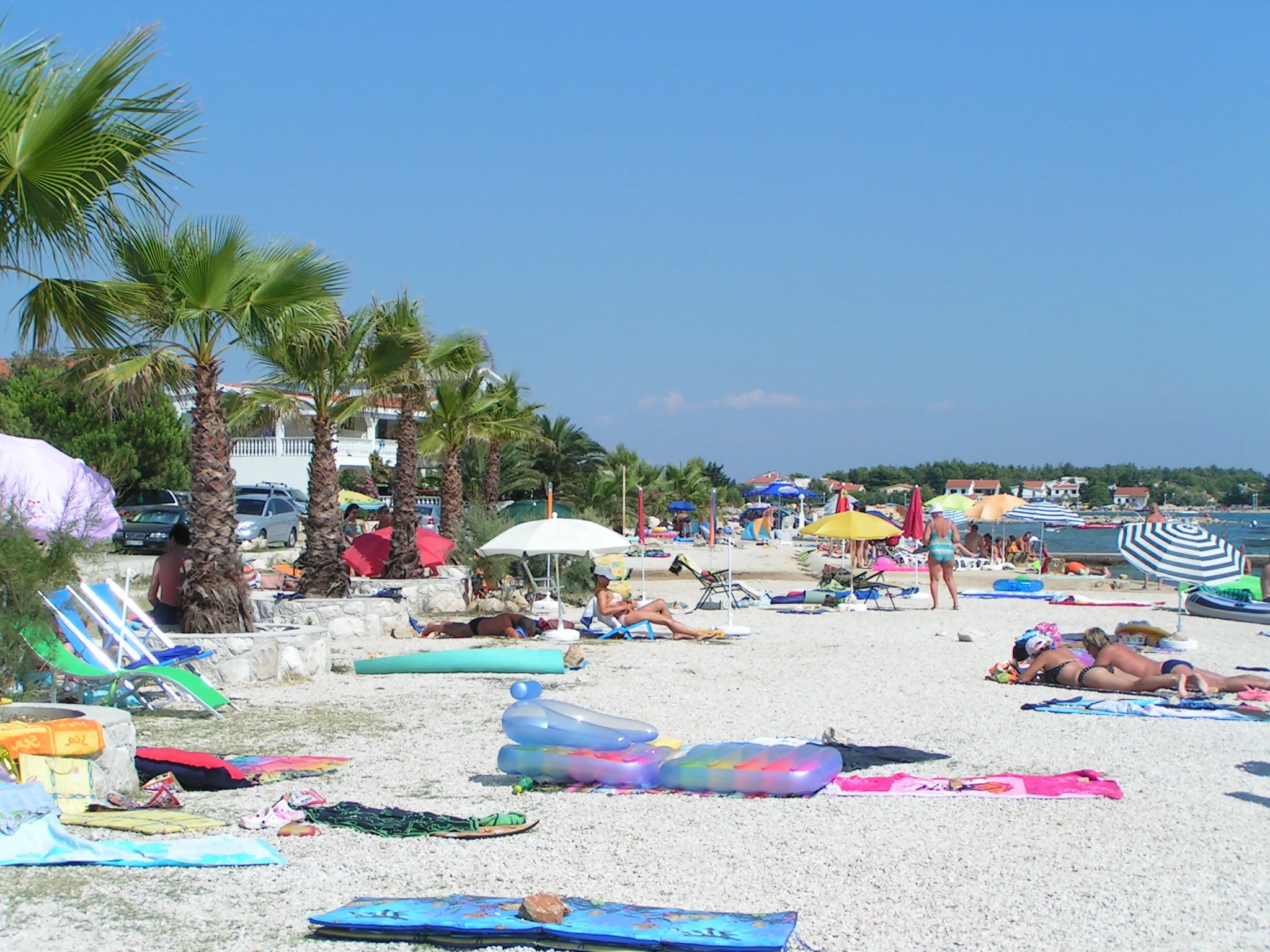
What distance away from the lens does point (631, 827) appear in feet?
18.4

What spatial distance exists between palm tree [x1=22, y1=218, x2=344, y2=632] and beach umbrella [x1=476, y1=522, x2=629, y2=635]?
331cm

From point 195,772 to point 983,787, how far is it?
4210 millimetres

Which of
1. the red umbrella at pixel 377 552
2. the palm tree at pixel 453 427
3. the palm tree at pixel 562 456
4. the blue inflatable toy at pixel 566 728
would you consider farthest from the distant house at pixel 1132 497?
the blue inflatable toy at pixel 566 728

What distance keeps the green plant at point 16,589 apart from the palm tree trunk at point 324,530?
6.60 m

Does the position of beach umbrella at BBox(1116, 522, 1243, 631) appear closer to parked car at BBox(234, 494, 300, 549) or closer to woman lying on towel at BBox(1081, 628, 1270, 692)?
woman lying on towel at BBox(1081, 628, 1270, 692)

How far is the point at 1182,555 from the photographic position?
12.6 metres

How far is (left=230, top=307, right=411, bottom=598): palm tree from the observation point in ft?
47.0

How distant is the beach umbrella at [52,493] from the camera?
7.95m

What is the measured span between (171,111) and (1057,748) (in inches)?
267

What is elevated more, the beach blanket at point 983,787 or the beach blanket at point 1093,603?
the beach blanket at point 983,787

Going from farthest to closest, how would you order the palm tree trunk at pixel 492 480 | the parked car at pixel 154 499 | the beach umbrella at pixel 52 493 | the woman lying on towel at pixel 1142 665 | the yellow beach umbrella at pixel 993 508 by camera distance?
the yellow beach umbrella at pixel 993 508, the parked car at pixel 154 499, the palm tree trunk at pixel 492 480, the woman lying on towel at pixel 1142 665, the beach umbrella at pixel 52 493

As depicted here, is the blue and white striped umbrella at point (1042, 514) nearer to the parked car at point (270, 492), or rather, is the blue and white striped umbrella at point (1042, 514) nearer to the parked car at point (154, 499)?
the parked car at point (270, 492)

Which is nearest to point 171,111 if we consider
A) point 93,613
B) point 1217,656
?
point 93,613

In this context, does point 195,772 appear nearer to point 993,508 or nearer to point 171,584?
point 171,584
